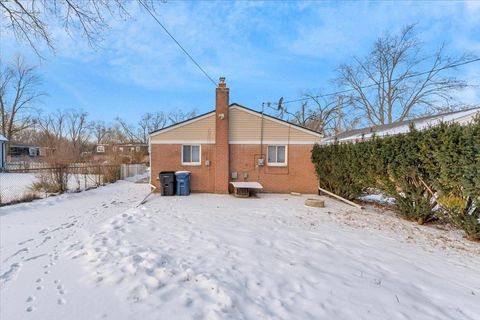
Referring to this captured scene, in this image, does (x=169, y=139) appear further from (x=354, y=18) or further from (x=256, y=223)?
(x=354, y=18)

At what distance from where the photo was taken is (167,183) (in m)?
10.5

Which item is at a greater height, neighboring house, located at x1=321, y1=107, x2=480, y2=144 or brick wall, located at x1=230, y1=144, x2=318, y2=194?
neighboring house, located at x1=321, y1=107, x2=480, y2=144

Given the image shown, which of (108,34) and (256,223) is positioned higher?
(108,34)

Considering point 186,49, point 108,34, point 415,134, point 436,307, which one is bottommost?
point 436,307

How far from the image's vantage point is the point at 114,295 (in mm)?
2812

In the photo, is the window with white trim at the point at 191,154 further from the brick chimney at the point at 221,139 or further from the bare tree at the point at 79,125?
the bare tree at the point at 79,125

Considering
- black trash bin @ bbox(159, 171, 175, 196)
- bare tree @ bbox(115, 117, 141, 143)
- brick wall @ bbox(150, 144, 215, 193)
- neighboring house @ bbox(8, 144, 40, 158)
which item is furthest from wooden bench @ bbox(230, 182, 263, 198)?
neighboring house @ bbox(8, 144, 40, 158)

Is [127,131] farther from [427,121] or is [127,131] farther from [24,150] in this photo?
[427,121]

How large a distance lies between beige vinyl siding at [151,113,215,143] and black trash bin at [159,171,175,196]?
5.58 feet

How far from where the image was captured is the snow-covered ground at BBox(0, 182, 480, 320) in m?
2.62

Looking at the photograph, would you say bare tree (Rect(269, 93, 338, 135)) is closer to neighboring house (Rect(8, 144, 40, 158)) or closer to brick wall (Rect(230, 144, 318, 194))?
brick wall (Rect(230, 144, 318, 194))

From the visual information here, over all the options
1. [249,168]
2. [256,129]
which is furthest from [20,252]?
[256,129]

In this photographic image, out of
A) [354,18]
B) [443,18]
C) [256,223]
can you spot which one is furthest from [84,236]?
[443,18]

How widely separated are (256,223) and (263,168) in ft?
18.0
